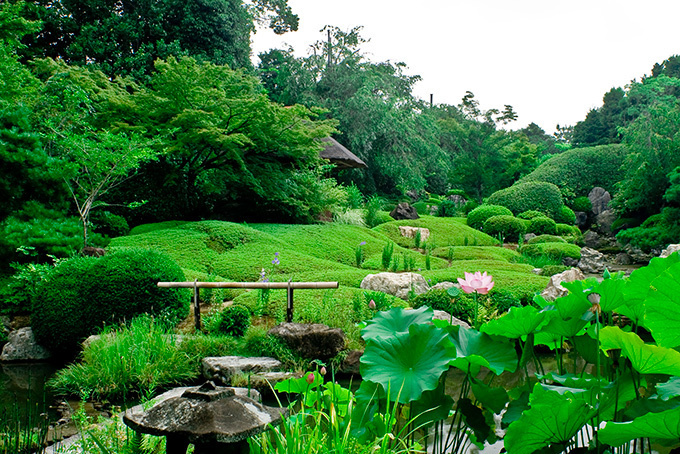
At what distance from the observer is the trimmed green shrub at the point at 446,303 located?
6.02 meters

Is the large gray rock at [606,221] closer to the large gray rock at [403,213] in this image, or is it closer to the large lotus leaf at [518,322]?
the large gray rock at [403,213]

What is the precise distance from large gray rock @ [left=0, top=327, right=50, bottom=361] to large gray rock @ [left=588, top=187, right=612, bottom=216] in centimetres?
1982

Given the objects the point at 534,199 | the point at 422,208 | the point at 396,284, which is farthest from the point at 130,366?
the point at 534,199

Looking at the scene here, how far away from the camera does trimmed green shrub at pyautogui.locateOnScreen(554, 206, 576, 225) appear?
18531 mm

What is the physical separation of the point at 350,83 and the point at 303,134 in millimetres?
8928

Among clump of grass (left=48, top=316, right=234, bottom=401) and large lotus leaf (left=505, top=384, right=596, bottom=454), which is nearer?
large lotus leaf (left=505, top=384, right=596, bottom=454)

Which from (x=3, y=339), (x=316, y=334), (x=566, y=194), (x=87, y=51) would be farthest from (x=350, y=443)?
(x=566, y=194)

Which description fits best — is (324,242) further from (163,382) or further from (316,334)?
(163,382)

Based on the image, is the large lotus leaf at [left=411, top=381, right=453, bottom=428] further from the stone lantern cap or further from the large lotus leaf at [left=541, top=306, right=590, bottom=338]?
the stone lantern cap

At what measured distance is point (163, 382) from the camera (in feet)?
14.7

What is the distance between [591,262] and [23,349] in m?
12.7

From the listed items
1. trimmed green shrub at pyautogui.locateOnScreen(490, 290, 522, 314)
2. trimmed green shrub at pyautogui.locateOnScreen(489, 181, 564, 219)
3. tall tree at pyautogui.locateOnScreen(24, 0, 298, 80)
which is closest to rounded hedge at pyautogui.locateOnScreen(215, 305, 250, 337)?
trimmed green shrub at pyautogui.locateOnScreen(490, 290, 522, 314)

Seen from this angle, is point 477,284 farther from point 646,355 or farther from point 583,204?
point 583,204

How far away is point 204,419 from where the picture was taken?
5.64 feet
